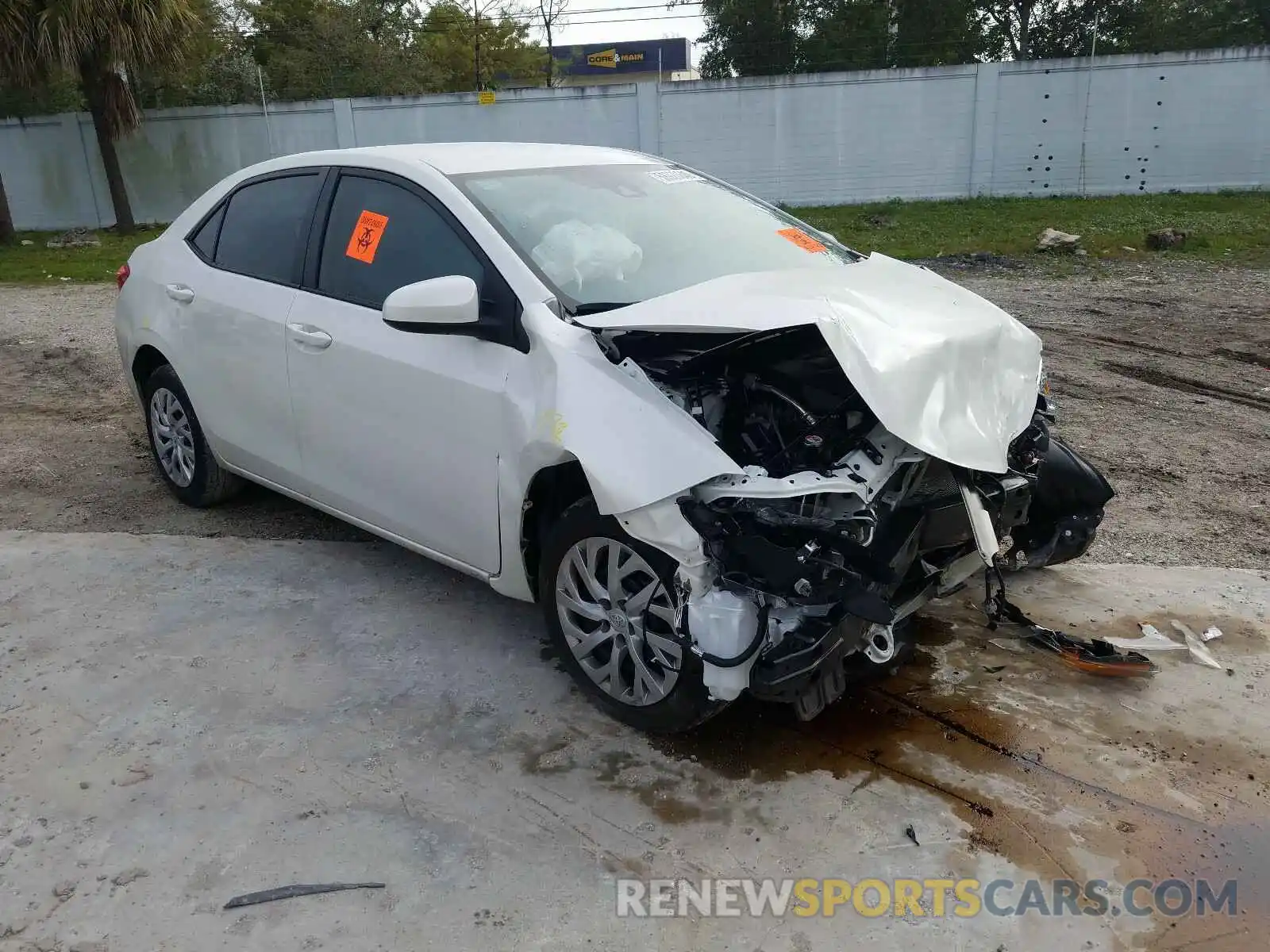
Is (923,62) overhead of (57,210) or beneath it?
overhead

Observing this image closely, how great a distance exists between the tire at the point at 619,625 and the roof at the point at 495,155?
4.92 ft

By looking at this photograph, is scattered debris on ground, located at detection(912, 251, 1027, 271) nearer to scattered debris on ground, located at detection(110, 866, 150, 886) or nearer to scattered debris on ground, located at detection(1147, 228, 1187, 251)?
scattered debris on ground, located at detection(1147, 228, 1187, 251)

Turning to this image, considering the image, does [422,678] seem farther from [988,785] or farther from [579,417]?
[988,785]

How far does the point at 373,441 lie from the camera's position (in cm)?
380

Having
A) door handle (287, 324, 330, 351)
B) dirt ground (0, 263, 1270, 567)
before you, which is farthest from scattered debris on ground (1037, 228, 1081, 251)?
door handle (287, 324, 330, 351)

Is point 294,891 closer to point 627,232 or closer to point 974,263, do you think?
point 627,232

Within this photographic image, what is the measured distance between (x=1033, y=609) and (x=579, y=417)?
6.91ft

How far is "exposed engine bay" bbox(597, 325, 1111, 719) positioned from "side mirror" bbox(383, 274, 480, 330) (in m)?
0.49

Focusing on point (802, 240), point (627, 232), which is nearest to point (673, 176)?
point (802, 240)

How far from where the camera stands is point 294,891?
2.62m

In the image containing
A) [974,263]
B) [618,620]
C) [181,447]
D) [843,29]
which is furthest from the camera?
[843,29]

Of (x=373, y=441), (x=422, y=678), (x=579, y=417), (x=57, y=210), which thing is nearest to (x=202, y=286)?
(x=373, y=441)

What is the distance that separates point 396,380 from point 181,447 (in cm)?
207

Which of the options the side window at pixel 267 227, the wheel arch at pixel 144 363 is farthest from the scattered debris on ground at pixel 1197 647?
the wheel arch at pixel 144 363
